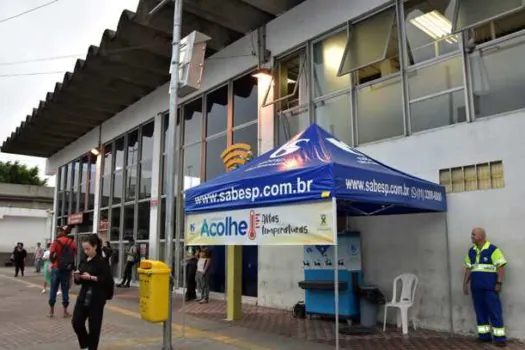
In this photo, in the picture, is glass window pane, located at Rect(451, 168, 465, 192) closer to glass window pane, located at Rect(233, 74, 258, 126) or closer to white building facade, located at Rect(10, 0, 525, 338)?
white building facade, located at Rect(10, 0, 525, 338)

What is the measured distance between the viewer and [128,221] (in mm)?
18484

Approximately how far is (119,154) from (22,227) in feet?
65.8

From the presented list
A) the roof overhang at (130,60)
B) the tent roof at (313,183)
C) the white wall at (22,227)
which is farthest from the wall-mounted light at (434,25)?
the white wall at (22,227)

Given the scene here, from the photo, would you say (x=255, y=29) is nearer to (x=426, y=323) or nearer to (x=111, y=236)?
(x=426, y=323)

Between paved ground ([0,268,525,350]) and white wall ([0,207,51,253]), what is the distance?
27171 millimetres

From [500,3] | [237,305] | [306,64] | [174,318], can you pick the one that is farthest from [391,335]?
[306,64]

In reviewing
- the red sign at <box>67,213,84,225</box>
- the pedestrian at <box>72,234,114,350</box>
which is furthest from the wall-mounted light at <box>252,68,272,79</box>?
the red sign at <box>67,213,84,225</box>

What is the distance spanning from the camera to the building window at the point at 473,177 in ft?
25.3

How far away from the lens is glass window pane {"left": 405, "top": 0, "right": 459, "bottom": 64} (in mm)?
8828

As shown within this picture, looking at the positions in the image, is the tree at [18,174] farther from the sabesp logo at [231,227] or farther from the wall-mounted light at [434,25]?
the wall-mounted light at [434,25]

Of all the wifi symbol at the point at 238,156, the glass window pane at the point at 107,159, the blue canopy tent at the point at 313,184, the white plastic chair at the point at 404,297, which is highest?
the glass window pane at the point at 107,159

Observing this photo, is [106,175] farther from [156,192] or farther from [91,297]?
[91,297]

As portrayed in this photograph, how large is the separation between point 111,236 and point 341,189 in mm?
15348

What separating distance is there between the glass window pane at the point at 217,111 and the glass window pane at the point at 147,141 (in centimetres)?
369
